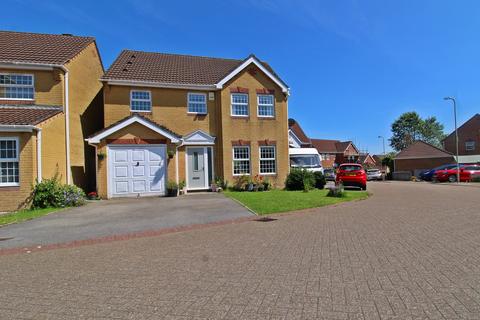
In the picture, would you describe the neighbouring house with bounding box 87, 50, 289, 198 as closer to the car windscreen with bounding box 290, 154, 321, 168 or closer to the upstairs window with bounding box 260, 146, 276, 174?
the upstairs window with bounding box 260, 146, 276, 174

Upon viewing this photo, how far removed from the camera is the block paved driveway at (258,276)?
407 cm

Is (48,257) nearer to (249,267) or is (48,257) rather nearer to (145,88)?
(249,267)

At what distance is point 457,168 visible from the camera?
34781 millimetres

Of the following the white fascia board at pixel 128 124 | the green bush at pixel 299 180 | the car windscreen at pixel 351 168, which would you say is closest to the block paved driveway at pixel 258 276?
the white fascia board at pixel 128 124

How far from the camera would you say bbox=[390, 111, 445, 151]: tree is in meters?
102

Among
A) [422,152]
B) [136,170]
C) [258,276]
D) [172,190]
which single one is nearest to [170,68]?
[136,170]

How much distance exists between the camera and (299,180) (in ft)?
67.2

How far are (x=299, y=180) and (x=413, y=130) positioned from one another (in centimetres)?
9627

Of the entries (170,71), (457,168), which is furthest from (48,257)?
(457,168)

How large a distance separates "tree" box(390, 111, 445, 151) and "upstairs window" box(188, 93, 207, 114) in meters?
95.4

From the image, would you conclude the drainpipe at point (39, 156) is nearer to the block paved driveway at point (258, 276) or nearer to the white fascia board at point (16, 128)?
the white fascia board at point (16, 128)

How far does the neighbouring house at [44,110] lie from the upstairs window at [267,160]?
10179 mm

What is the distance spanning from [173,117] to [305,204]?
393 inches

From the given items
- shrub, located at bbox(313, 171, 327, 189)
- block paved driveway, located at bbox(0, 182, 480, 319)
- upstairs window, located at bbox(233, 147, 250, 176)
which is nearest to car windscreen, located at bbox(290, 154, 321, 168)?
shrub, located at bbox(313, 171, 327, 189)
